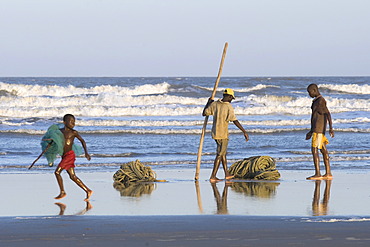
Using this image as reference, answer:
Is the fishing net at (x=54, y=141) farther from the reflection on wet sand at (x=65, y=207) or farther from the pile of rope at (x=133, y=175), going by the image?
the pile of rope at (x=133, y=175)

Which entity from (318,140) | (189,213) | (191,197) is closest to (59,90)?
(318,140)

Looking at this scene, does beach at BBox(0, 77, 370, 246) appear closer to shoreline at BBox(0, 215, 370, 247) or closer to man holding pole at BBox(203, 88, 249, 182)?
shoreline at BBox(0, 215, 370, 247)

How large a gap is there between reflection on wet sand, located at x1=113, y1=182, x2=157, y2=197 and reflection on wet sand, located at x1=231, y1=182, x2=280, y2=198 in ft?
Result: 3.97

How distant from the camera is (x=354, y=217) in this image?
7211 mm

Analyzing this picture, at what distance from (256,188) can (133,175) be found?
200cm

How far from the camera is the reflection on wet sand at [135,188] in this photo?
936 cm

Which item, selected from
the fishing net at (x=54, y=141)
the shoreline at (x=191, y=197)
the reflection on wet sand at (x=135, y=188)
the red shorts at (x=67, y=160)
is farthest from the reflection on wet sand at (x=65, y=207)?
the reflection on wet sand at (x=135, y=188)

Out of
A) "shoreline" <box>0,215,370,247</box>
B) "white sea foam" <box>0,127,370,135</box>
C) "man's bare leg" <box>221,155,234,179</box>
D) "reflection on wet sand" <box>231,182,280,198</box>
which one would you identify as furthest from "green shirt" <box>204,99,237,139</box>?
"white sea foam" <box>0,127,370,135</box>

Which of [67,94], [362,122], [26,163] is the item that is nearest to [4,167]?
[26,163]

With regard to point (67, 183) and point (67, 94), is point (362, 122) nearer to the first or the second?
point (67, 183)

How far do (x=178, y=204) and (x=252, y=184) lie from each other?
227 centimetres

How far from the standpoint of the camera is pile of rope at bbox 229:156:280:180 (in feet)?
35.6

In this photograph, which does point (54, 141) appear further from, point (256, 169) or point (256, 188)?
point (256, 169)

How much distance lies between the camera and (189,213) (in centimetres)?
756
